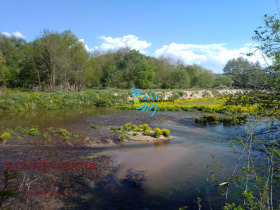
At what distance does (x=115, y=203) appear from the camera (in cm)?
707

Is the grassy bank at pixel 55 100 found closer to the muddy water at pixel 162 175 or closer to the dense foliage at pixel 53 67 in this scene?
the dense foliage at pixel 53 67

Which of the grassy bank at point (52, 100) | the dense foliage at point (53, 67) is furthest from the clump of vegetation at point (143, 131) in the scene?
the grassy bank at point (52, 100)

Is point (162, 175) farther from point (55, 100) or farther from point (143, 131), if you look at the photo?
point (55, 100)

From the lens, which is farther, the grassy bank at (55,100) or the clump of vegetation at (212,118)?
the grassy bank at (55,100)

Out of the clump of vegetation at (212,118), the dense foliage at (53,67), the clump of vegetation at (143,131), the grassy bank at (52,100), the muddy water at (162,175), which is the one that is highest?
the dense foliage at (53,67)

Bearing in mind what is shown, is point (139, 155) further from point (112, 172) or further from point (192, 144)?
point (192, 144)

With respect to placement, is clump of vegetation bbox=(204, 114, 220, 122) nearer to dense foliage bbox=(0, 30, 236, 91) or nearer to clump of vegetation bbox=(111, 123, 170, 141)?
dense foliage bbox=(0, 30, 236, 91)

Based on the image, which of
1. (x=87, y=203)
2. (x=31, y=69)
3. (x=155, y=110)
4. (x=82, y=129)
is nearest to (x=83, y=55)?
(x=31, y=69)

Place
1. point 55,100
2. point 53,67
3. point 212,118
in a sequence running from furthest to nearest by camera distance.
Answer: point 53,67 < point 55,100 < point 212,118

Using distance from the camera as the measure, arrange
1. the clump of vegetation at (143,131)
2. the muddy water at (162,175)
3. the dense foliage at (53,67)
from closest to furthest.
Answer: the muddy water at (162,175) → the clump of vegetation at (143,131) → the dense foliage at (53,67)

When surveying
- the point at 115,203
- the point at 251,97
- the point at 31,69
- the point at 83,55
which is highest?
the point at 83,55

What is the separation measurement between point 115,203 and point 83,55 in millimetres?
34068

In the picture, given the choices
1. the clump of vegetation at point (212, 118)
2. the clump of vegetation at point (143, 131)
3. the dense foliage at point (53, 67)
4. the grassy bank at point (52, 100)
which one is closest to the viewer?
the clump of vegetation at point (143, 131)

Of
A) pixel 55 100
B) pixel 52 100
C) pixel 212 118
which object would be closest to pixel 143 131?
pixel 212 118
